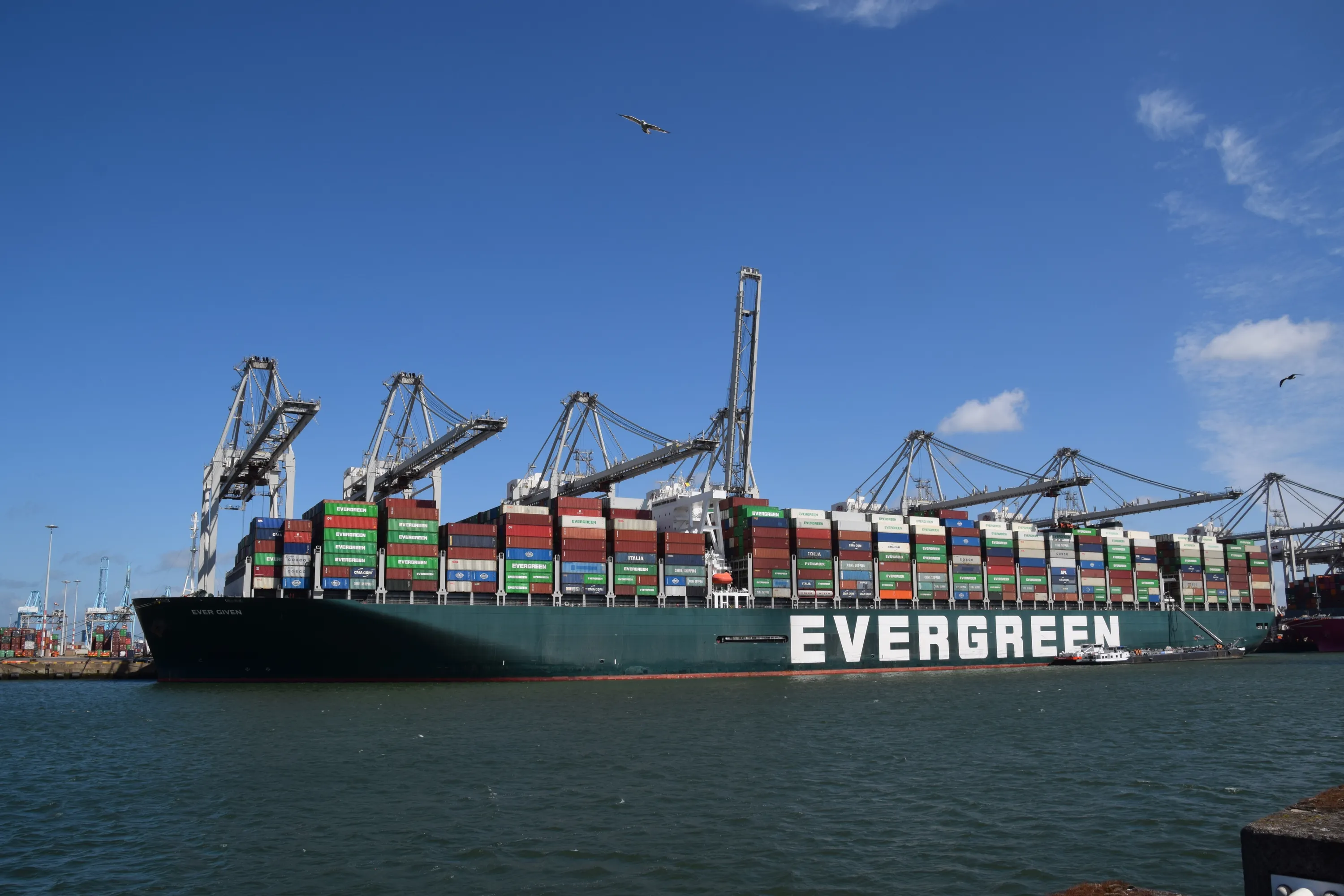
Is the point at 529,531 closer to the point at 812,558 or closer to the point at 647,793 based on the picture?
the point at 812,558

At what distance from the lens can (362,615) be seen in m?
43.7

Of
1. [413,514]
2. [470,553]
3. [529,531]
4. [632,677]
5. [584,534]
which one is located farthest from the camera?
[584,534]

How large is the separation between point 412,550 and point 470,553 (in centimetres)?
304

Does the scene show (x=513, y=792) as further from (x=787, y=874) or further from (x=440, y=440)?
(x=440, y=440)

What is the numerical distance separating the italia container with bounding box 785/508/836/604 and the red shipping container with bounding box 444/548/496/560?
65.4 ft

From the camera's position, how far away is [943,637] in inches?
2437

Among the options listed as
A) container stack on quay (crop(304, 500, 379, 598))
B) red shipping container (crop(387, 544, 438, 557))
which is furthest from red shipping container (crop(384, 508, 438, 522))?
red shipping container (crop(387, 544, 438, 557))

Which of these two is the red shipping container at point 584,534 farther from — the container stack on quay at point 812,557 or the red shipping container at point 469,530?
the container stack on quay at point 812,557

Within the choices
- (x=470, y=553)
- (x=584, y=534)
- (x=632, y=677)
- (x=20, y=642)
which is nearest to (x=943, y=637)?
(x=632, y=677)

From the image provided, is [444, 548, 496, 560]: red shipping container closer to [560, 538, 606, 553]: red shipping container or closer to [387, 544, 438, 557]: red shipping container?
[387, 544, 438, 557]: red shipping container

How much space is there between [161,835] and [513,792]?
689 cm

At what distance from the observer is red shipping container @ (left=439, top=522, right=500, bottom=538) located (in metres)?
49.0

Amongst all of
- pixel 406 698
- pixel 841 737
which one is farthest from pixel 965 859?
pixel 406 698

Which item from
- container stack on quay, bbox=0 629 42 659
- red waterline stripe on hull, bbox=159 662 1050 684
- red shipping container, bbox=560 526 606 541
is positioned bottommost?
container stack on quay, bbox=0 629 42 659
